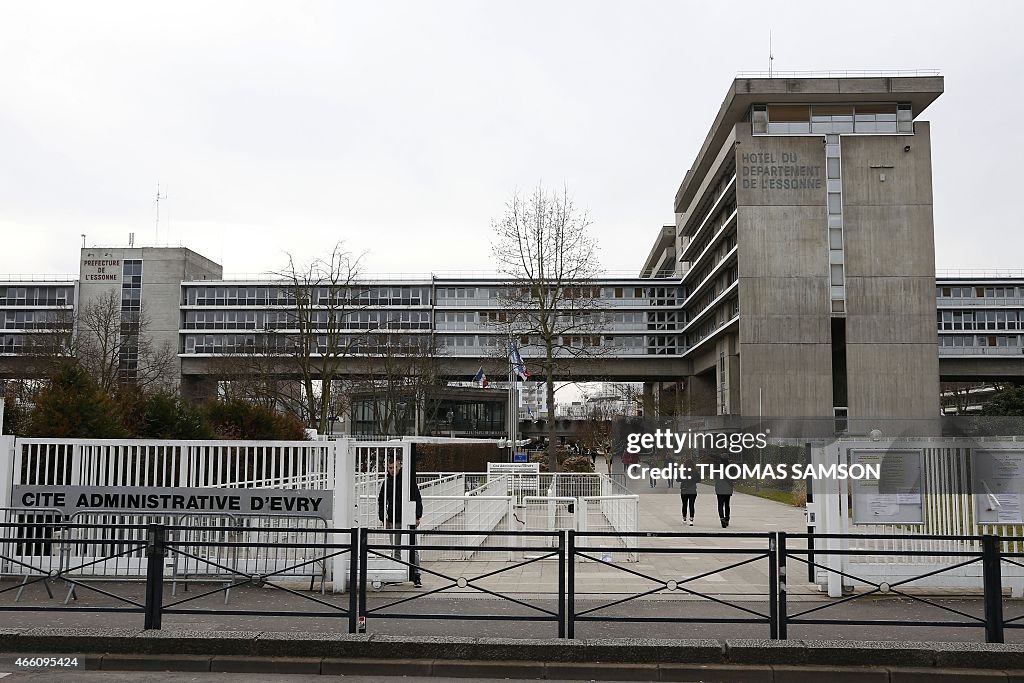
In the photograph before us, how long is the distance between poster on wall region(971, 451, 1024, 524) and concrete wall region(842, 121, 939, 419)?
57184 mm

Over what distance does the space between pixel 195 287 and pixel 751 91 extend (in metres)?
58.2

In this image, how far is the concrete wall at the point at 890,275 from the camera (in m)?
66.6

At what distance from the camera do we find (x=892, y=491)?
12172 millimetres

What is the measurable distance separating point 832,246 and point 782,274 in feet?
15.3

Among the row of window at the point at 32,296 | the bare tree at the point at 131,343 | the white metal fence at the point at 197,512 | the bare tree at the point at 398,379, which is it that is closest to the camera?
the white metal fence at the point at 197,512

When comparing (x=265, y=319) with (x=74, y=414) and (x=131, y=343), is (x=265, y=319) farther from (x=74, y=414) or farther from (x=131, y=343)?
(x=74, y=414)

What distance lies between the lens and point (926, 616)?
10531 millimetres

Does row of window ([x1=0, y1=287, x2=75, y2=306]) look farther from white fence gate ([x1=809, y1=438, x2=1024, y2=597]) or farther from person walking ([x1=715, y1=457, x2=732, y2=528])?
white fence gate ([x1=809, y1=438, x2=1024, y2=597])

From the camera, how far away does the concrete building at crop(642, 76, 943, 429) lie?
219ft

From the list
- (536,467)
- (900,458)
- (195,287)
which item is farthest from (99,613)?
(195,287)

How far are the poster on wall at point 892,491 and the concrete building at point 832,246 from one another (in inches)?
2157

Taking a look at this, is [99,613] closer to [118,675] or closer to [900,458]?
[118,675]

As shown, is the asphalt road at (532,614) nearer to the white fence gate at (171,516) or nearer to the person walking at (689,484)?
the white fence gate at (171,516)

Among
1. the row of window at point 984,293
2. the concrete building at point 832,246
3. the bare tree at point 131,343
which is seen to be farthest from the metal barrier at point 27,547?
the row of window at point 984,293
